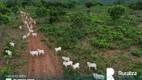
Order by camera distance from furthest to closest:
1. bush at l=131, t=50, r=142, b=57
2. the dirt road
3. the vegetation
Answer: bush at l=131, t=50, r=142, b=57 < the vegetation < the dirt road

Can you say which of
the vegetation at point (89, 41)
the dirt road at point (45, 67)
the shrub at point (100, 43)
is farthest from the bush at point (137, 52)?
the dirt road at point (45, 67)

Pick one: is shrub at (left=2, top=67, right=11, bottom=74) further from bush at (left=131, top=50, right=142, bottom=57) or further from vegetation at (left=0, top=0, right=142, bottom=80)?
bush at (left=131, top=50, right=142, bottom=57)

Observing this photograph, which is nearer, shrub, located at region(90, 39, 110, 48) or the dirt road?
the dirt road

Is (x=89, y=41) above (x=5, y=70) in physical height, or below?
below

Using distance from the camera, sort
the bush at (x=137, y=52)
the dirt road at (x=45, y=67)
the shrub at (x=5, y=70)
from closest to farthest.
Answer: the dirt road at (x=45, y=67) < the shrub at (x=5, y=70) < the bush at (x=137, y=52)

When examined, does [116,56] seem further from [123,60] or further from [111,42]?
[111,42]

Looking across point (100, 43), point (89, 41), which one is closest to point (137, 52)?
point (100, 43)

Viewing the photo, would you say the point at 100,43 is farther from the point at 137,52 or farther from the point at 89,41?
the point at 137,52

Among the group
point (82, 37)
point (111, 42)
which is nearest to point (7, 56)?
point (82, 37)

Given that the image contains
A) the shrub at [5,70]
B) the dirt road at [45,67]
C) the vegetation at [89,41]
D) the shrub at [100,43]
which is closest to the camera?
the dirt road at [45,67]

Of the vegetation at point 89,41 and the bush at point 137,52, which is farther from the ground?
the vegetation at point 89,41

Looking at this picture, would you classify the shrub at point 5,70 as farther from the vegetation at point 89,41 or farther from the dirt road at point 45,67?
the dirt road at point 45,67

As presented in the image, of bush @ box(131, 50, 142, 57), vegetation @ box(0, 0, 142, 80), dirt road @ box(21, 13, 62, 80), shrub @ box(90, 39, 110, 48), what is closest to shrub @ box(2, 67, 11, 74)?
vegetation @ box(0, 0, 142, 80)

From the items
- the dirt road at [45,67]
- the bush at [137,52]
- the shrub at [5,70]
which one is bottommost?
the bush at [137,52]
